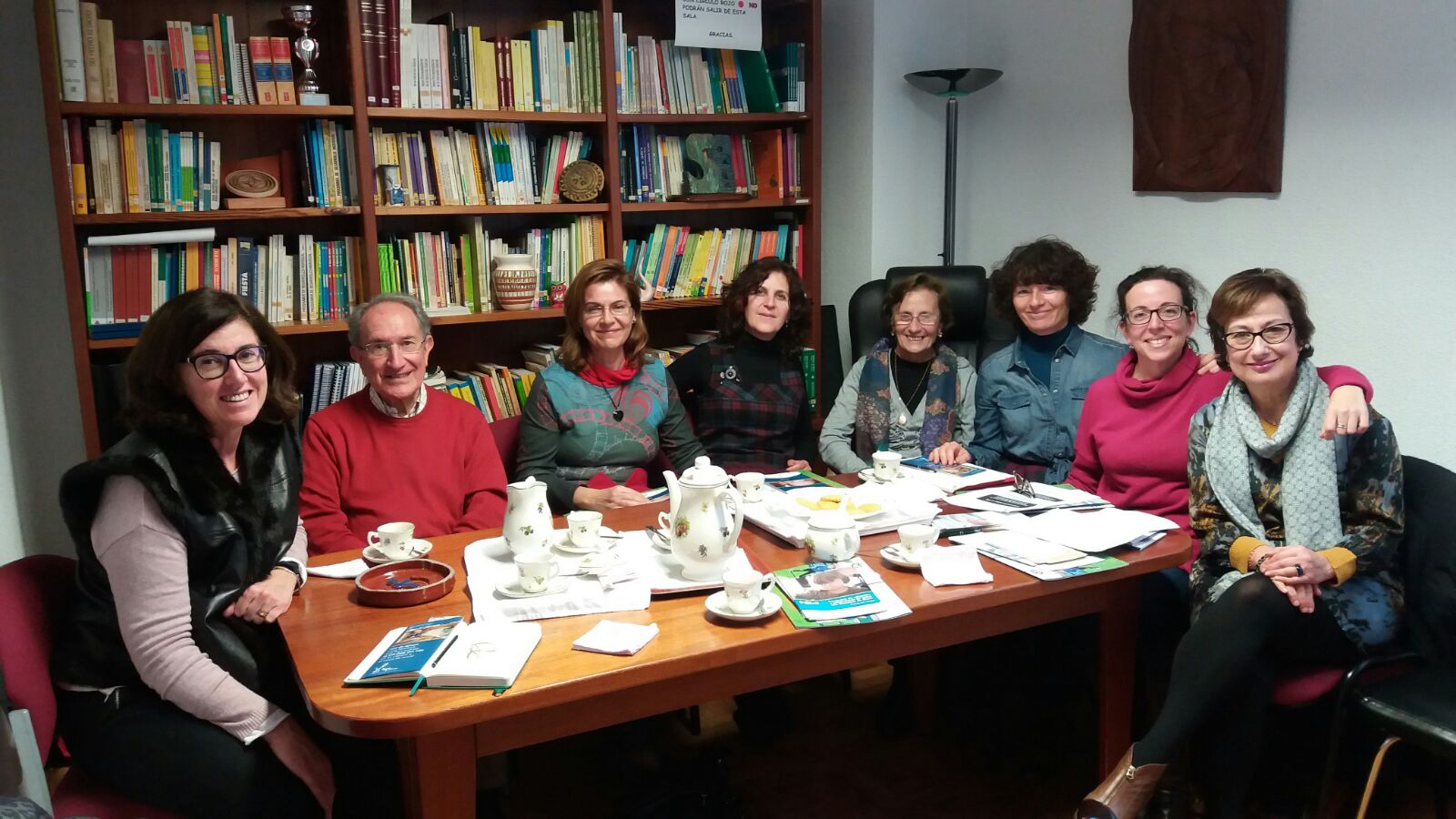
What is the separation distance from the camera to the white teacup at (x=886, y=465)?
233 cm

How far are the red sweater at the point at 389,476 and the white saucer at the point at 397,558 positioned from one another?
28 centimetres

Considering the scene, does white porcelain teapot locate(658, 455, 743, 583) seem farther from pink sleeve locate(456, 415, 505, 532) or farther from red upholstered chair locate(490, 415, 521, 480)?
red upholstered chair locate(490, 415, 521, 480)

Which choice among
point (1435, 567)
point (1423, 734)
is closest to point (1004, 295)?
point (1435, 567)

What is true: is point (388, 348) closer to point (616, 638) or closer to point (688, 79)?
point (616, 638)

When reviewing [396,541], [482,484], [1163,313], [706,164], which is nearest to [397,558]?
[396,541]

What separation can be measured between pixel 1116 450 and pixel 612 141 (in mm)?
1848

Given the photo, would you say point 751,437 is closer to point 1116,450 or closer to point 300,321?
point 1116,450

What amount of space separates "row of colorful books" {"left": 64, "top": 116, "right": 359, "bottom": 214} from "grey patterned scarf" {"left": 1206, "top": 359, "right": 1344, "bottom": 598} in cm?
240

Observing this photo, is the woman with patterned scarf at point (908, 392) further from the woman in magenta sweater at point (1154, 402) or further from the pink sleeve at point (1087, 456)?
the woman in magenta sweater at point (1154, 402)

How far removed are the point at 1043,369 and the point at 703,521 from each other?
154cm

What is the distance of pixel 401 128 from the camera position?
3.23 metres

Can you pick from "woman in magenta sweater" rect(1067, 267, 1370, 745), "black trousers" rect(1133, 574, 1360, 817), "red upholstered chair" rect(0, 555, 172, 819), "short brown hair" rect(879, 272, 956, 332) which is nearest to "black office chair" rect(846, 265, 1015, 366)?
"short brown hair" rect(879, 272, 956, 332)

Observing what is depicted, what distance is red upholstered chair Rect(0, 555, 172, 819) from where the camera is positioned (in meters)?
1.57

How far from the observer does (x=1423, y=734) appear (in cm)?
184
